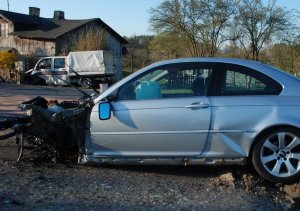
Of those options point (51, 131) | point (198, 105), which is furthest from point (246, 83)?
point (51, 131)

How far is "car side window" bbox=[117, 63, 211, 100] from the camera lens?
6.08 meters

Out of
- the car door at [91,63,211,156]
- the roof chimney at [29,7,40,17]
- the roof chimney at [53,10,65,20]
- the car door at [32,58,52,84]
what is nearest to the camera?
the car door at [91,63,211,156]

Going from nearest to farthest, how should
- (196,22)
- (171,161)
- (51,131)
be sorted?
(171,161) → (51,131) → (196,22)

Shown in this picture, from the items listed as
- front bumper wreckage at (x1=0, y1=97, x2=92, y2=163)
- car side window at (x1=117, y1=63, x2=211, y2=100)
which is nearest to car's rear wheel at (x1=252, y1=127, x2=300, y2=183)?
car side window at (x1=117, y1=63, x2=211, y2=100)

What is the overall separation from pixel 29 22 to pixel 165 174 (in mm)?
42775

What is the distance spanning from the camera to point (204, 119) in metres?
5.84

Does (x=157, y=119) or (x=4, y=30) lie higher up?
(x=4, y=30)

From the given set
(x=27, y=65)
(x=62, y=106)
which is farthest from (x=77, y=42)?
(x=62, y=106)

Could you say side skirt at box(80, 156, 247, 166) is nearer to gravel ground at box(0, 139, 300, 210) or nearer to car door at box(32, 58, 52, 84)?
gravel ground at box(0, 139, 300, 210)

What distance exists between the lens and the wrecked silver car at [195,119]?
5797 mm

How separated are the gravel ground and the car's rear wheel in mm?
159

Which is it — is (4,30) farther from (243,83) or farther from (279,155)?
(279,155)

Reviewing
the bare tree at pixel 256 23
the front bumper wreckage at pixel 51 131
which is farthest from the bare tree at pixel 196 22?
the front bumper wreckage at pixel 51 131

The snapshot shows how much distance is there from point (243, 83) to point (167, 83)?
960mm
